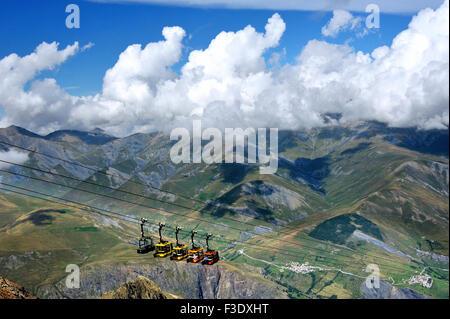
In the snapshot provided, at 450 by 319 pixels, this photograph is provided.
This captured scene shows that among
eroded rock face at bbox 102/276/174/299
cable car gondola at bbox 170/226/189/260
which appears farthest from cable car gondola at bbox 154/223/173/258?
eroded rock face at bbox 102/276/174/299

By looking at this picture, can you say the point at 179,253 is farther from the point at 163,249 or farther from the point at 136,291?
the point at 136,291

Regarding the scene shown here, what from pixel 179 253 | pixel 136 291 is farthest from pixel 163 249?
pixel 136 291

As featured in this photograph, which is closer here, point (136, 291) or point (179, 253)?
point (179, 253)

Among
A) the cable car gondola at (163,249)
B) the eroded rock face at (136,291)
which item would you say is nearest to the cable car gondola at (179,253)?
the cable car gondola at (163,249)

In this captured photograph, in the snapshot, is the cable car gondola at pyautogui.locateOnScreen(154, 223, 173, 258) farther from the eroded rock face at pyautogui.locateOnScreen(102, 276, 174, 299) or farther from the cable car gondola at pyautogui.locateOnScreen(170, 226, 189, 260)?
the eroded rock face at pyautogui.locateOnScreen(102, 276, 174, 299)
